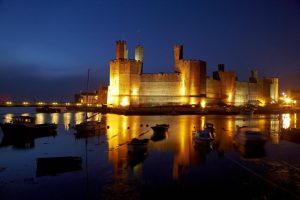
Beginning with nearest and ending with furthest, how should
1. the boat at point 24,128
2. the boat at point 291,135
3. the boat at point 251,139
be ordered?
1. the boat at point 251,139
2. the boat at point 291,135
3. the boat at point 24,128

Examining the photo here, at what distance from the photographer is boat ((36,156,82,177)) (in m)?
8.82

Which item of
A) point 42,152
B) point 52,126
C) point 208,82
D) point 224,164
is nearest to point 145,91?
point 208,82

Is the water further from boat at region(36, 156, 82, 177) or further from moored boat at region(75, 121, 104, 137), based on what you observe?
moored boat at region(75, 121, 104, 137)

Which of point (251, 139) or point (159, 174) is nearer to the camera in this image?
point (159, 174)

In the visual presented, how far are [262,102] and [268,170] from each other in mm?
44879

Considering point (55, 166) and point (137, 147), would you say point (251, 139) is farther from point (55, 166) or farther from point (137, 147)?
point (55, 166)

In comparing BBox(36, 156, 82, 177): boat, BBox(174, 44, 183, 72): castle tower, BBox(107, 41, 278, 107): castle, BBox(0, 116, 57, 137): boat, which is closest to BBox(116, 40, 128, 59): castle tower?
BBox(107, 41, 278, 107): castle

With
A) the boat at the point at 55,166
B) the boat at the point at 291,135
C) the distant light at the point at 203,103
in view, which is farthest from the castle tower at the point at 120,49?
the boat at the point at 55,166

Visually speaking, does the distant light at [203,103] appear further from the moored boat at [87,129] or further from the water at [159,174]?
the water at [159,174]

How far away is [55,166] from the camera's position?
8.95 meters

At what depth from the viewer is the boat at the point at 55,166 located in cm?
882

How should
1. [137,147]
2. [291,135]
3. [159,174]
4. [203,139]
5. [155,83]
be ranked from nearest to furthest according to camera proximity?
[159,174] < [137,147] < [203,139] < [291,135] < [155,83]

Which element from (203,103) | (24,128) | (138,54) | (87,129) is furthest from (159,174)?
(138,54)

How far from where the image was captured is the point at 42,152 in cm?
1309
